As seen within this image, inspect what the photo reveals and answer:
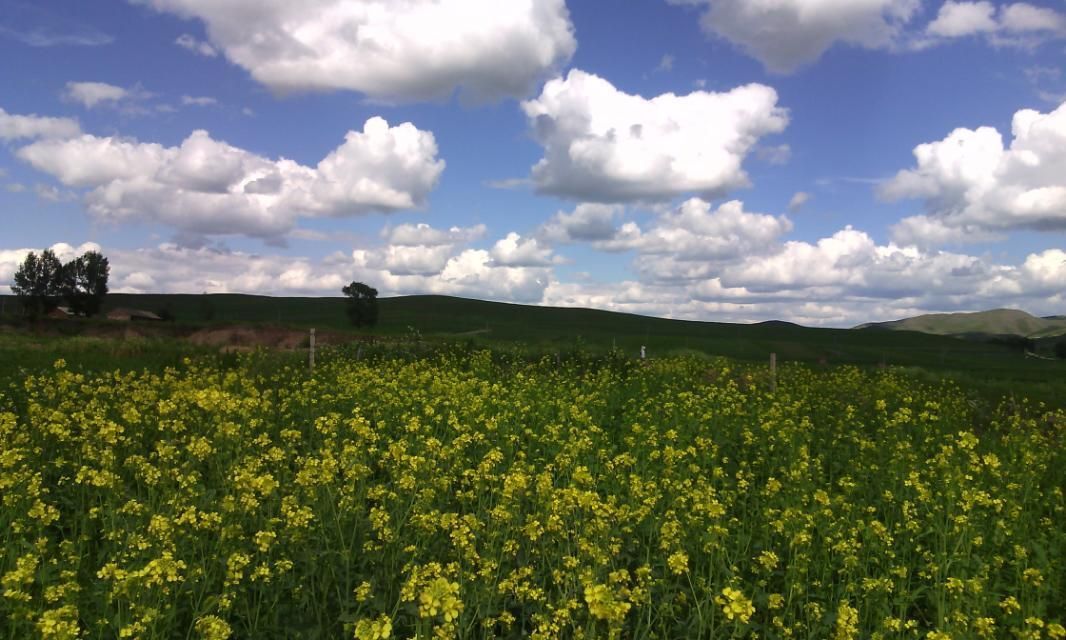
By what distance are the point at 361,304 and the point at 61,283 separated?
3763 cm

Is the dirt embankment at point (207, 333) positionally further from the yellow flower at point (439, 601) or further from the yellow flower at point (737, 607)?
the yellow flower at point (737, 607)

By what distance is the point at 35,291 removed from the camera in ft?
238

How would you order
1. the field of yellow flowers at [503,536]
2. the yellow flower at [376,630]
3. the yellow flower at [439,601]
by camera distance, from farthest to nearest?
the field of yellow flowers at [503,536] → the yellow flower at [439,601] → the yellow flower at [376,630]

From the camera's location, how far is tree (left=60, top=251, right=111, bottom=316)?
75562 mm

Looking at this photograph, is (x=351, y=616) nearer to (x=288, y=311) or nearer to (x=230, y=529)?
(x=230, y=529)

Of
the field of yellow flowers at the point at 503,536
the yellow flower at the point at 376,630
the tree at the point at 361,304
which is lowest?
the field of yellow flowers at the point at 503,536

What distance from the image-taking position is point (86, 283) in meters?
77.2

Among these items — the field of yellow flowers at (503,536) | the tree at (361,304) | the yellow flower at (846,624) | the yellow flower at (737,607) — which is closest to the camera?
the yellow flower at (737,607)

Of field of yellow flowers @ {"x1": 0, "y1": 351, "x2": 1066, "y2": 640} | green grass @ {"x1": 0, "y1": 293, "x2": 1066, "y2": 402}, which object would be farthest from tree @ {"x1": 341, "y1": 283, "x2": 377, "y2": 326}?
field of yellow flowers @ {"x1": 0, "y1": 351, "x2": 1066, "y2": 640}

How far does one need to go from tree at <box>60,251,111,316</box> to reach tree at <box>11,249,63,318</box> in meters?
0.83

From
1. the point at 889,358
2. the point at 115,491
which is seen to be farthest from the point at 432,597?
the point at 889,358

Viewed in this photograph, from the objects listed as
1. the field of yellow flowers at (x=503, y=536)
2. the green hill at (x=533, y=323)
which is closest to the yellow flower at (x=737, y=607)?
the field of yellow flowers at (x=503, y=536)

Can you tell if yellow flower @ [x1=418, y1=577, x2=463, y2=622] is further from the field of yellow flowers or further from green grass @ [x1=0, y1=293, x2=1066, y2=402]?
green grass @ [x1=0, y1=293, x2=1066, y2=402]

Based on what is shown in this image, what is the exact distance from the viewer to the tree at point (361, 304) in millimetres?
59688
